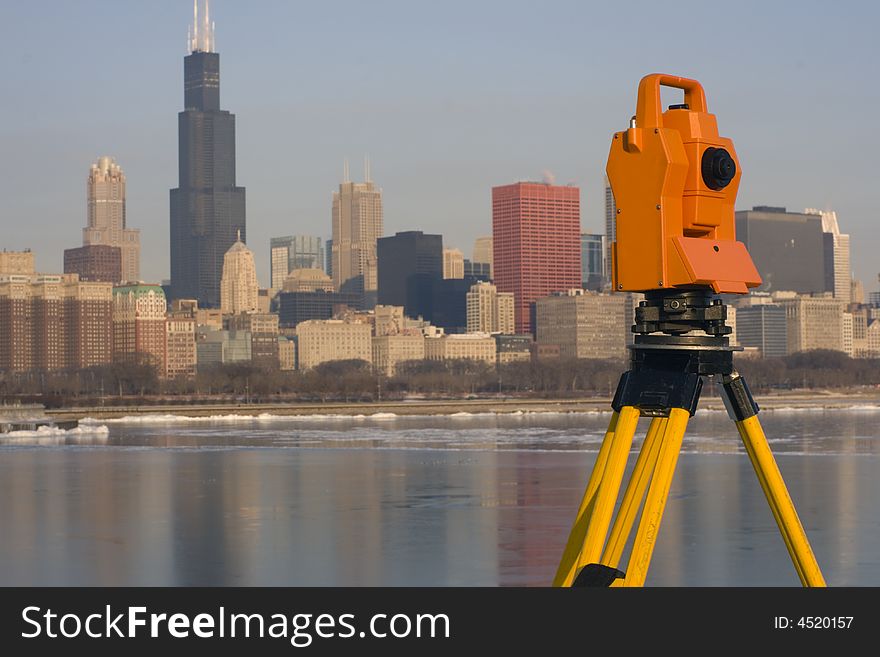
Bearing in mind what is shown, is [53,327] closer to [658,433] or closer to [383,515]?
[383,515]

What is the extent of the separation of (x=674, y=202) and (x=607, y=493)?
41.1 inches

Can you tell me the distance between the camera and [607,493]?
4781mm

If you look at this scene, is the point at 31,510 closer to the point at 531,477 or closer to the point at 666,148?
the point at 531,477

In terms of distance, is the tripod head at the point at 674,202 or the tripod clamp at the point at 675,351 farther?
the tripod clamp at the point at 675,351

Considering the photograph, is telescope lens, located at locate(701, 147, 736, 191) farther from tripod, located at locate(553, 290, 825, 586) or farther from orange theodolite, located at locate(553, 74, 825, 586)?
tripod, located at locate(553, 290, 825, 586)

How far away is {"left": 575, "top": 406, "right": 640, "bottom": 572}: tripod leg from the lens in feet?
15.6

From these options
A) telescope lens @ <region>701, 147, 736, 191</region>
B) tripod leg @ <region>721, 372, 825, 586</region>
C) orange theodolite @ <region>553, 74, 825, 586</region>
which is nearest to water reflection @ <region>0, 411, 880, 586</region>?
tripod leg @ <region>721, 372, 825, 586</region>

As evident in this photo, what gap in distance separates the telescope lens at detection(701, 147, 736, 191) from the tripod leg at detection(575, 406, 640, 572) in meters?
0.85

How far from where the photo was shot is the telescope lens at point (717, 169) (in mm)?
4789

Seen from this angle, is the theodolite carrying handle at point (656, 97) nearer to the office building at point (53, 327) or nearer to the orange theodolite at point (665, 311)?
the orange theodolite at point (665, 311)

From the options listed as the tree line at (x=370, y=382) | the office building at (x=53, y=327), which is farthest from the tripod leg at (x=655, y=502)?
the office building at (x=53, y=327)

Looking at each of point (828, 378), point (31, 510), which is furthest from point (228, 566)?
point (828, 378)

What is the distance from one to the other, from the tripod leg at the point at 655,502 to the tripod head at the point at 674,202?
1.64ft

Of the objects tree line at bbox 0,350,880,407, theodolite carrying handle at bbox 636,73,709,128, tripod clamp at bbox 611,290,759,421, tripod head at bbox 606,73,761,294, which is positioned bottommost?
tree line at bbox 0,350,880,407
